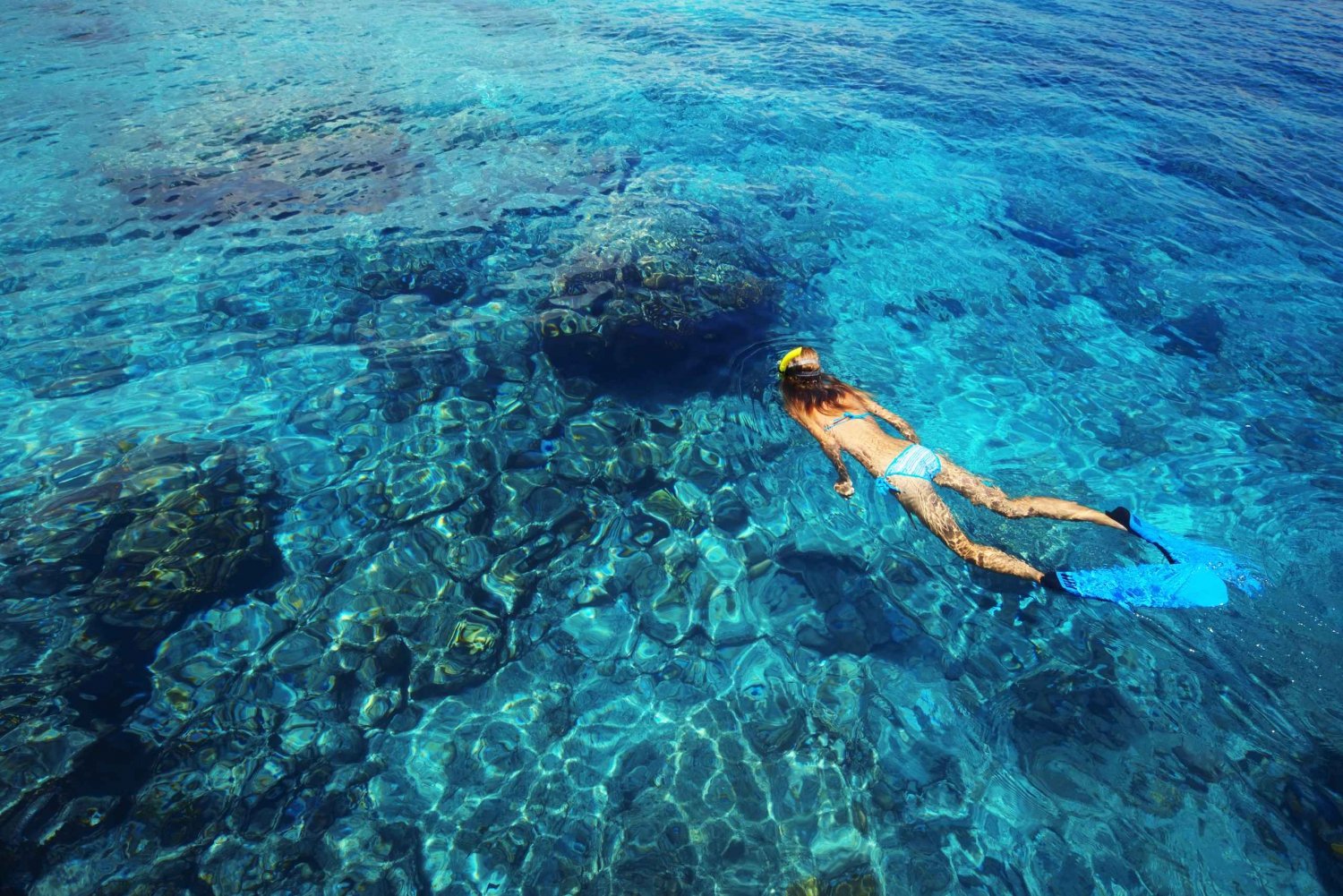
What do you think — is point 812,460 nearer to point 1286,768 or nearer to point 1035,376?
point 1035,376

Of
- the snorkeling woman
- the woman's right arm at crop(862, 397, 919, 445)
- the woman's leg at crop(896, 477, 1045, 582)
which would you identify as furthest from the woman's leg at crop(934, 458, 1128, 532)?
the woman's right arm at crop(862, 397, 919, 445)

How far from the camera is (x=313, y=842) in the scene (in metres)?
3.66

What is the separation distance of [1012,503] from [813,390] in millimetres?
1780

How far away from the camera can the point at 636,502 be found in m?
5.57

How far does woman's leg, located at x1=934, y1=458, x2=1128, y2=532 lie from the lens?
4953 millimetres

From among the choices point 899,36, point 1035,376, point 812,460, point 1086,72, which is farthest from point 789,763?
point 899,36

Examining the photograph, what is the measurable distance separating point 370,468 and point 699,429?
9.55 feet

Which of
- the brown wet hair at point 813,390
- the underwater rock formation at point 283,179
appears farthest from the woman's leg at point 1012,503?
the underwater rock formation at point 283,179

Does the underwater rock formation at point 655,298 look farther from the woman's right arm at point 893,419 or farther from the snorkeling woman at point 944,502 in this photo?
the woman's right arm at point 893,419

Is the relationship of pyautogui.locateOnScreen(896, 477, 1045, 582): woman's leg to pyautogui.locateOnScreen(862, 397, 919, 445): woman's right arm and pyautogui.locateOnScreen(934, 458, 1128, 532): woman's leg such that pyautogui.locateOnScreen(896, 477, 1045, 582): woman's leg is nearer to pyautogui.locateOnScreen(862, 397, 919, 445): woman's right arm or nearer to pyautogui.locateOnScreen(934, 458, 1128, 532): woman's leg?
pyautogui.locateOnScreen(934, 458, 1128, 532): woman's leg

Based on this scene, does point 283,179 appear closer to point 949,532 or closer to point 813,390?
point 813,390

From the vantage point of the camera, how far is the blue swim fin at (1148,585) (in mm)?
4449

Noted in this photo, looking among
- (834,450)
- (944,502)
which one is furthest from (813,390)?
(944,502)

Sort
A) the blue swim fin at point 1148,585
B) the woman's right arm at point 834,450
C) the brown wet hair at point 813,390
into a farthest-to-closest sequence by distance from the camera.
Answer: the brown wet hair at point 813,390, the woman's right arm at point 834,450, the blue swim fin at point 1148,585
